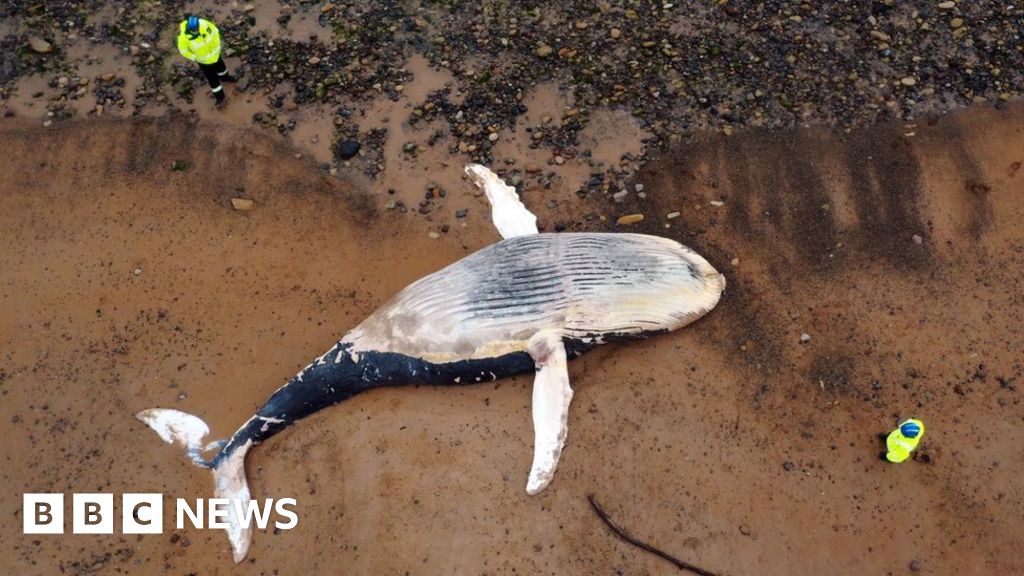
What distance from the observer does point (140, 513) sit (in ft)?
24.8

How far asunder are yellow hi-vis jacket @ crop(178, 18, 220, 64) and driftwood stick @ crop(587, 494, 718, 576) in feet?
25.0

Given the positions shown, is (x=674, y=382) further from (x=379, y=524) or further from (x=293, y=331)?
(x=293, y=331)

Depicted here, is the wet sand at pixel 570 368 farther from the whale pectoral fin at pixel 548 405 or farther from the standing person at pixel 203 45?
the standing person at pixel 203 45

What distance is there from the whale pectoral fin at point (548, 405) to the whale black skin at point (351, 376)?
0.54 feet

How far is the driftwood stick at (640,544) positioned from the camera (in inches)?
275

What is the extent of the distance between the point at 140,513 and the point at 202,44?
19.6 ft

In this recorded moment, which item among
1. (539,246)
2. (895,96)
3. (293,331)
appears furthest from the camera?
(895,96)

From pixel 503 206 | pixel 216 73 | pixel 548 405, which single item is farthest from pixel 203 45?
pixel 548 405

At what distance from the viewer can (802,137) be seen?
955cm

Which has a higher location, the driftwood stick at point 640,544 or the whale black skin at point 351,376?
the whale black skin at point 351,376

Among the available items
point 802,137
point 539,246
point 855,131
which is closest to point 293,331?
point 539,246

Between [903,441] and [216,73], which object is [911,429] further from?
[216,73]

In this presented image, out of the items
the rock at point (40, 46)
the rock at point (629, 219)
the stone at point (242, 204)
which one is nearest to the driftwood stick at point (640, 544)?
the rock at point (629, 219)

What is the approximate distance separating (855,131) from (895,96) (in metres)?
0.89
